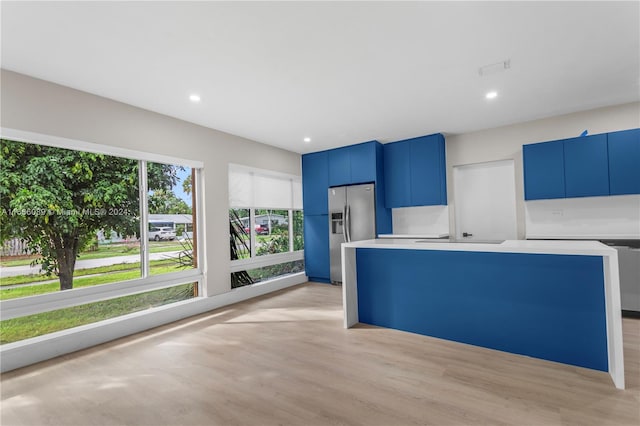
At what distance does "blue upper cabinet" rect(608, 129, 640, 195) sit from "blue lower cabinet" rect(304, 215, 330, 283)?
13.9 feet

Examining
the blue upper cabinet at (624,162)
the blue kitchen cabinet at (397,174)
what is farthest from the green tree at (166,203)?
the blue upper cabinet at (624,162)

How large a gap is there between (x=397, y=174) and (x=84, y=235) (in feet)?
15.1

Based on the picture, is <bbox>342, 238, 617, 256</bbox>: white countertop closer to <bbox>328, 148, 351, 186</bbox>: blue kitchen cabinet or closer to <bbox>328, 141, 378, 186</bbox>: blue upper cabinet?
<bbox>328, 141, 378, 186</bbox>: blue upper cabinet

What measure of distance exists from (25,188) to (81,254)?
82 cm

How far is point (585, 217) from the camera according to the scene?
411 centimetres

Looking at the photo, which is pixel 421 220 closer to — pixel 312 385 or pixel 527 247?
pixel 527 247

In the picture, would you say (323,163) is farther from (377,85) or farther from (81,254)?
(81,254)

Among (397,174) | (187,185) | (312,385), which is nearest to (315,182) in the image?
(397,174)

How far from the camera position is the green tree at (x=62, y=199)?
110 inches

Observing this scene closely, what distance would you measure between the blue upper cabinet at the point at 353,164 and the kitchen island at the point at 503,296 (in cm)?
225

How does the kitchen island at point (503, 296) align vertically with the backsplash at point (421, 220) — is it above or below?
below

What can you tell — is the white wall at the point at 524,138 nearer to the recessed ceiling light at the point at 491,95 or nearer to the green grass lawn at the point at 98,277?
the recessed ceiling light at the point at 491,95

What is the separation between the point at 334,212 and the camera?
570 cm

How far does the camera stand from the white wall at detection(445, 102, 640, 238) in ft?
12.8
